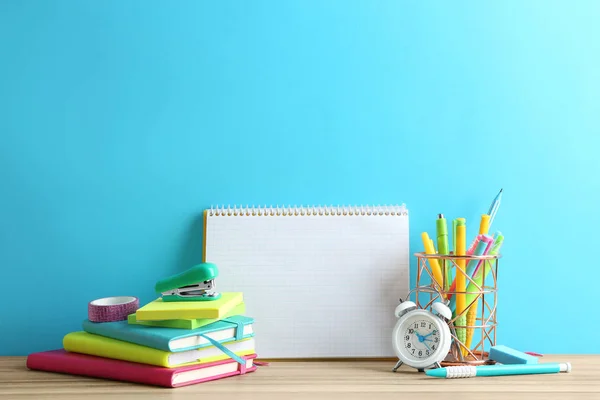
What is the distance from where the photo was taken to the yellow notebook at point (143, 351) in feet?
3.35

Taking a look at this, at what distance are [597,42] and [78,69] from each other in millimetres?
1073

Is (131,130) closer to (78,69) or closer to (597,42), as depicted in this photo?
(78,69)

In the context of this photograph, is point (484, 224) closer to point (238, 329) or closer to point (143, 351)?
point (238, 329)

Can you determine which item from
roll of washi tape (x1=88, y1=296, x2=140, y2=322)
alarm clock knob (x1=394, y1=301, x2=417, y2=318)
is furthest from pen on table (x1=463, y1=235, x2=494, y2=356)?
roll of washi tape (x1=88, y1=296, x2=140, y2=322)

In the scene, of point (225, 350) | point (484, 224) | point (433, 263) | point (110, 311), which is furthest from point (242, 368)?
point (484, 224)

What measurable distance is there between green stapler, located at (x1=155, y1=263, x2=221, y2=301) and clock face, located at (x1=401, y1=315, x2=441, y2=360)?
0.34 meters

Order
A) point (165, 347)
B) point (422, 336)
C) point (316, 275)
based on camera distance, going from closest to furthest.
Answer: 1. point (165, 347)
2. point (422, 336)
3. point (316, 275)

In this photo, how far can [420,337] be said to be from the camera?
1115 millimetres

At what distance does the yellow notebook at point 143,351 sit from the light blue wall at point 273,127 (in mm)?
187

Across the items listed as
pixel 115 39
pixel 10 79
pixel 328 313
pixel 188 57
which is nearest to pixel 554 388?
pixel 328 313

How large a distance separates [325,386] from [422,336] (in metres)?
0.20

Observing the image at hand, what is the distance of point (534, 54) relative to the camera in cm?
132

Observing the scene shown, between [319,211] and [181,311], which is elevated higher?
[319,211]

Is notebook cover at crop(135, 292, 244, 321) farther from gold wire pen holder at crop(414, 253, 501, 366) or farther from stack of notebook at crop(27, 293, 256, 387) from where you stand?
gold wire pen holder at crop(414, 253, 501, 366)
